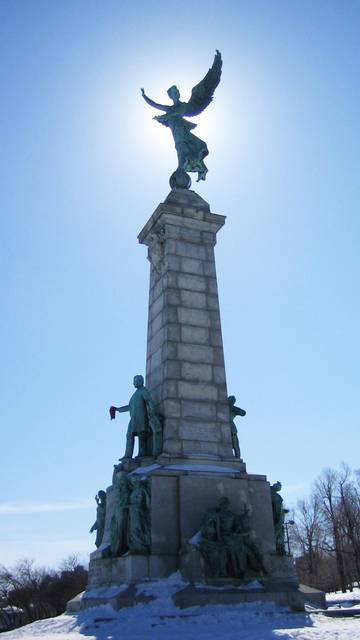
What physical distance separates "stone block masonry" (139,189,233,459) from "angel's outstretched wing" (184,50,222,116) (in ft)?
11.7

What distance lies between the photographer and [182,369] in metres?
14.1

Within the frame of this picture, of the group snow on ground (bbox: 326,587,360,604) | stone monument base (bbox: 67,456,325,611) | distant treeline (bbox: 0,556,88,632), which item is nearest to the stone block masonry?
stone monument base (bbox: 67,456,325,611)

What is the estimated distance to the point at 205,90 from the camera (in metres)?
18.7

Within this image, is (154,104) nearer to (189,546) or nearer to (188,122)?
(188,122)

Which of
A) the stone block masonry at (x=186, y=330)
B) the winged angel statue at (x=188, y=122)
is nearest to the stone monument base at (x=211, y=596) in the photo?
the stone block masonry at (x=186, y=330)

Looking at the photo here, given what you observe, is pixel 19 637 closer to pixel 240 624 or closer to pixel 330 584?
pixel 240 624

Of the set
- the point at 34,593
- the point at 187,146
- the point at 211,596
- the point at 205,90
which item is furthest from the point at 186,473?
the point at 34,593

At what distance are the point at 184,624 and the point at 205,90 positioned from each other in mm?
15759

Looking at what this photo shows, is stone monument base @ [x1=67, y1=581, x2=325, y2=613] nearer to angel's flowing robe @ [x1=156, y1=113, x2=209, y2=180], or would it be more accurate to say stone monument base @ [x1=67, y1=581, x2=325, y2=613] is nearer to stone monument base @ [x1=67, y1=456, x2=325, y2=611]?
stone monument base @ [x1=67, y1=456, x2=325, y2=611]

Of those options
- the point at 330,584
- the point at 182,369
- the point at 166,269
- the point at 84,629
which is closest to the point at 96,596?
the point at 84,629

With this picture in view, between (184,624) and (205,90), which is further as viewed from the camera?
(205,90)

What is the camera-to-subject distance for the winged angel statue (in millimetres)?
17953

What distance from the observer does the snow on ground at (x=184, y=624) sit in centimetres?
855

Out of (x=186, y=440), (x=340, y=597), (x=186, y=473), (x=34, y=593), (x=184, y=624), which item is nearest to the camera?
(x=184, y=624)
